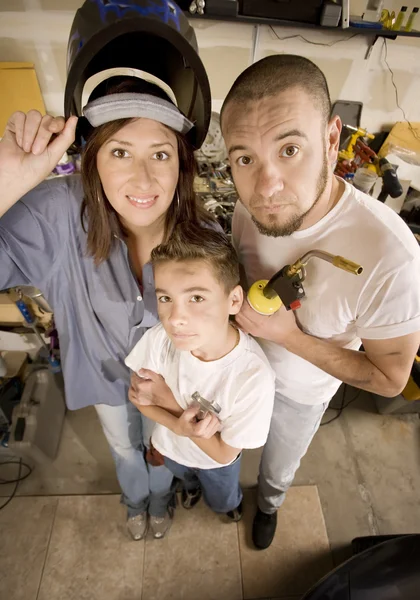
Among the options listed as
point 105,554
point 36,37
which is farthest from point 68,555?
point 36,37

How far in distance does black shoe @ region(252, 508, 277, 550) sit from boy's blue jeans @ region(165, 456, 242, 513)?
0.13m

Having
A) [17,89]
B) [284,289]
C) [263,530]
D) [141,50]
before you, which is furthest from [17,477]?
[17,89]

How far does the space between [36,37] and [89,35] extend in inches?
72.6

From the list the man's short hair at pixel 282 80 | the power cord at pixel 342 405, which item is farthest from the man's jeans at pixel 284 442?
the man's short hair at pixel 282 80

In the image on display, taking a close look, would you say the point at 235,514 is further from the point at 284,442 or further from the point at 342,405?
the point at 342,405

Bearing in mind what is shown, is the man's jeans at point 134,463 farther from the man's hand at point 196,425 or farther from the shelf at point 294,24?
the shelf at point 294,24

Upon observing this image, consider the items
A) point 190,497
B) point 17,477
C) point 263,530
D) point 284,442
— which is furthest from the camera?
point 17,477

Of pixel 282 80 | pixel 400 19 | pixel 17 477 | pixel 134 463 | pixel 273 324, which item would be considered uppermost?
pixel 400 19

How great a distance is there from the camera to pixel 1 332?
2.21 metres

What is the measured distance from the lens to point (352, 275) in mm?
953

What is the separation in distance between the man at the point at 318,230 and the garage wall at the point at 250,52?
5.13ft

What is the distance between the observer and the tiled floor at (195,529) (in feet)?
5.57

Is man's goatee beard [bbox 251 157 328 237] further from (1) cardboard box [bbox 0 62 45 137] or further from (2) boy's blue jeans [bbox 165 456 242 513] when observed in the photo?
(1) cardboard box [bbox 0 62 45 137]

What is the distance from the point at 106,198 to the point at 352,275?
2.35 feet
